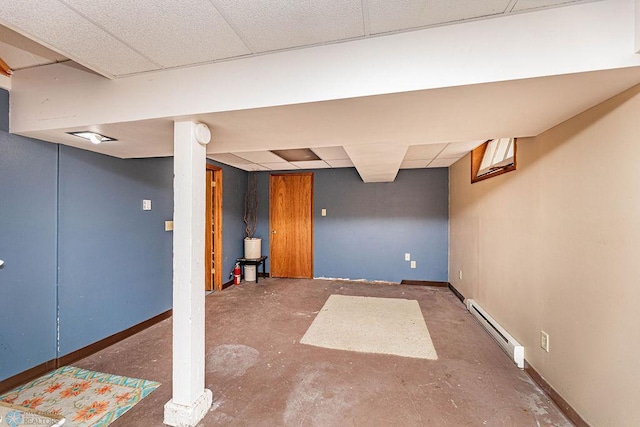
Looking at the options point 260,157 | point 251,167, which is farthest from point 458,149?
point 251,167

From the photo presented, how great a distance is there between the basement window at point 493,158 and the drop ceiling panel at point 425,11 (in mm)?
1559

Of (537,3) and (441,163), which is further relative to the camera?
(441,163)

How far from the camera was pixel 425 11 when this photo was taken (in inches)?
42.3

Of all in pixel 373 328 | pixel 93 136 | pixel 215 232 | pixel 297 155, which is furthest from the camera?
pixel 215 232

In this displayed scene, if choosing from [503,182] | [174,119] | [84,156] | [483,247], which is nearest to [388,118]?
[174,119]

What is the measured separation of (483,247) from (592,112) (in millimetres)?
1866

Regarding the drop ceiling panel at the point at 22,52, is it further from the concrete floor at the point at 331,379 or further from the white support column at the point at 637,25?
the white support column at the point at 637,25

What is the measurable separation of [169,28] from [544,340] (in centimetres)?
290

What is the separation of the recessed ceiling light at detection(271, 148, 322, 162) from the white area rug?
7.00 feet

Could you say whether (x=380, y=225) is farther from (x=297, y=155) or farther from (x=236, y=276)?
(x=236, y=276)

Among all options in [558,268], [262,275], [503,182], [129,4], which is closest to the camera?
[129,4]

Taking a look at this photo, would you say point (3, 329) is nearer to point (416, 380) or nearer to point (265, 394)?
point (265, 394)

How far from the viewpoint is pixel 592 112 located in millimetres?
1424

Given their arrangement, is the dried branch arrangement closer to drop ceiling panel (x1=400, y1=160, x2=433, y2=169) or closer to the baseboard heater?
drop ceiling panel (x1=400, y1=160, x2=433, y2=169)
